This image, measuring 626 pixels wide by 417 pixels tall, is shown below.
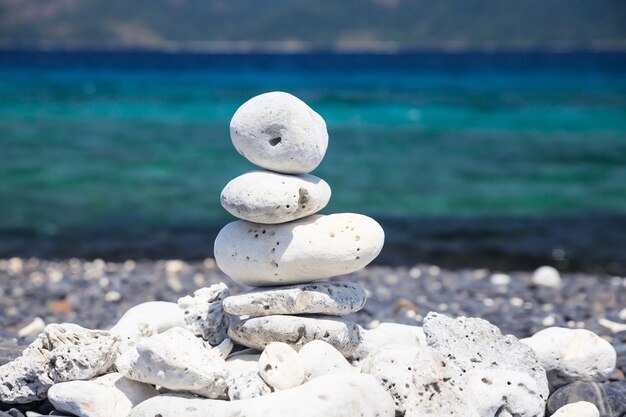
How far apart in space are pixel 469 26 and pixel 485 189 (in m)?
92.4

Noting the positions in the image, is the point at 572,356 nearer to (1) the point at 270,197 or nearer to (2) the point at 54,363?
(1) the point at 270,197

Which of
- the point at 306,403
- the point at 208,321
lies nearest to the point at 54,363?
the point at 208,321

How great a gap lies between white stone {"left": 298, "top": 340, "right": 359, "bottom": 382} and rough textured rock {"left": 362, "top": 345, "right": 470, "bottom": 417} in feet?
0.66

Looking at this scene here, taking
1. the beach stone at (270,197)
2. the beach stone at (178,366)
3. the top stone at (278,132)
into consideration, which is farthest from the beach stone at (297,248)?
the beach stone at (178,366)

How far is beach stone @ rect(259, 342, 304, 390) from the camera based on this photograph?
14.8ft

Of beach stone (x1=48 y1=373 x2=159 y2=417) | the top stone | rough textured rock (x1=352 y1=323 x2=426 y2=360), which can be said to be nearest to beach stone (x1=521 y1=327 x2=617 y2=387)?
rough textured rock (x1=352 y1=323 x2=426 y2=360)

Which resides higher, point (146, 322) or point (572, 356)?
point (146, 322)

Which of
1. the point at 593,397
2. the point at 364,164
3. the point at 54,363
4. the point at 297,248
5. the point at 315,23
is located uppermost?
the point at 297,248

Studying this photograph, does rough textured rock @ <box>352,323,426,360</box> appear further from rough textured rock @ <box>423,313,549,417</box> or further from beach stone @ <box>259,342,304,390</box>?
beach stone @ <box>259,342,304,390</box>

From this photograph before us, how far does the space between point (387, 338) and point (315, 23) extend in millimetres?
106673

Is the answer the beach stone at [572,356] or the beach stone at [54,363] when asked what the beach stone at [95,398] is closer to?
the beach stone at [54,363]

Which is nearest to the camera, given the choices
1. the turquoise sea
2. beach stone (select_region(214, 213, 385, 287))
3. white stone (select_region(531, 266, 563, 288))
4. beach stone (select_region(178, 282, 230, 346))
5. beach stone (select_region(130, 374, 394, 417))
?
beach stone (select_region(130, 374, 394, 417))

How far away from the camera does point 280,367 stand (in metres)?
4.55

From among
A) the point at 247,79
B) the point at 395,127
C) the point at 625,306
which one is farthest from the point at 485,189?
the point at 247,79
